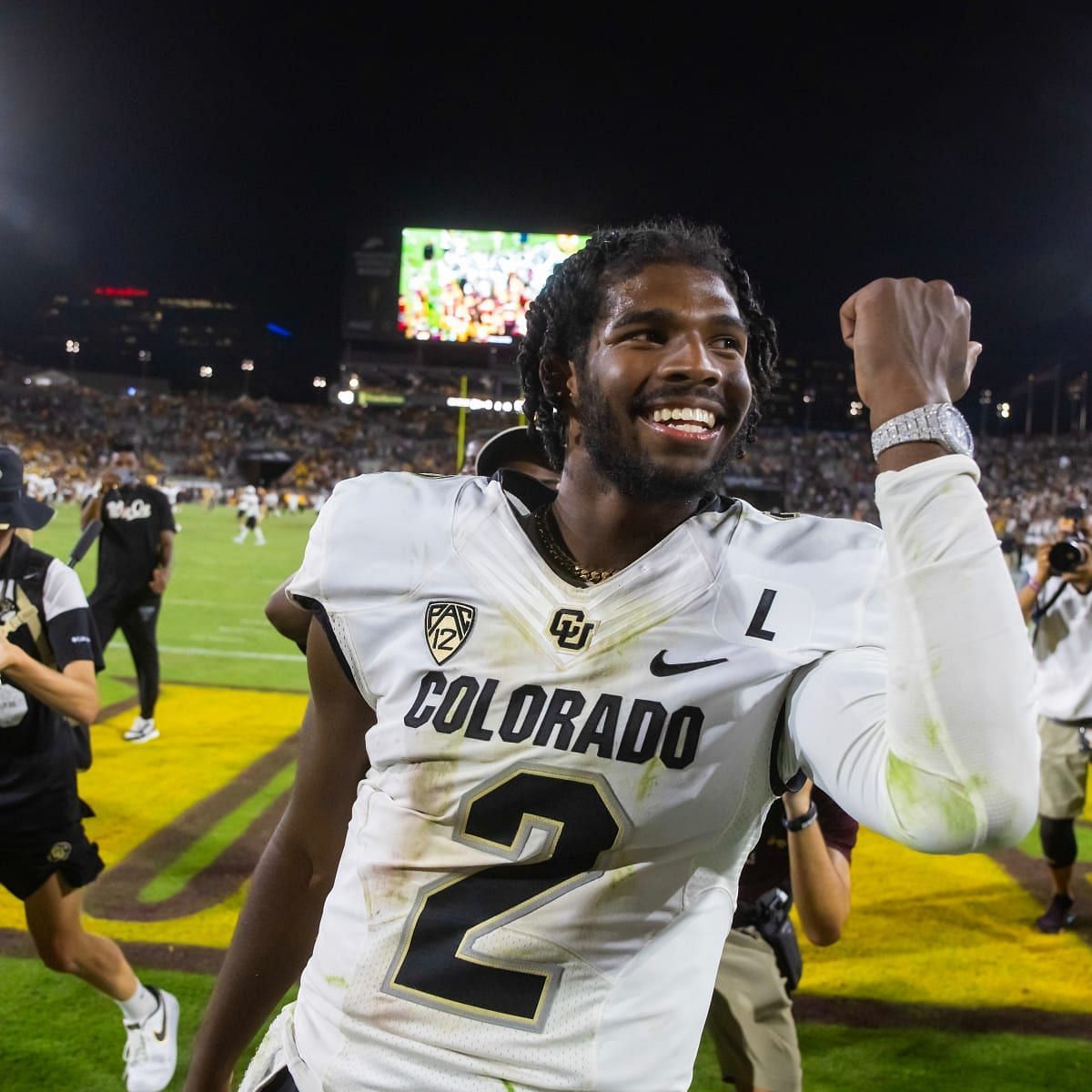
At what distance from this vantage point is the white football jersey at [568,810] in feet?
4.02

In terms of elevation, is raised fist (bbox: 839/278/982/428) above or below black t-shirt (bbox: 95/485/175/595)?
above

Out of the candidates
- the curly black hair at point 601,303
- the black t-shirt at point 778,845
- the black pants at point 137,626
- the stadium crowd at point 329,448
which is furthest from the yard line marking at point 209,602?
the stadium crowd at point 329,448

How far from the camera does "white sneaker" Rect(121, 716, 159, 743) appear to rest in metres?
6.32

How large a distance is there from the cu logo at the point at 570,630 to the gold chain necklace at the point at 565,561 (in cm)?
8

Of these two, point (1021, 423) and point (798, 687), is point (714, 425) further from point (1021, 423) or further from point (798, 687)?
point (1021, 423)

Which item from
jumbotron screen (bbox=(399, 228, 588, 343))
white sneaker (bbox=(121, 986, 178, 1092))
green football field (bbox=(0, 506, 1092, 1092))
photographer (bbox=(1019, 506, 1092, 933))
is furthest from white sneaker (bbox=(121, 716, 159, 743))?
jumbotron screen (bbox=(399, 228, 588, 343))

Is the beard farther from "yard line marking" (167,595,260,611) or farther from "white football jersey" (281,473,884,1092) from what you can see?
"yard line marking" (167,595,260,611)

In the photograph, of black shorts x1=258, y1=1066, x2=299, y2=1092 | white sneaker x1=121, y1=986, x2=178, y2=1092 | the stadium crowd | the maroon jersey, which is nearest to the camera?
black shorts x1=258, y1=1066, x2=299, y2=1092

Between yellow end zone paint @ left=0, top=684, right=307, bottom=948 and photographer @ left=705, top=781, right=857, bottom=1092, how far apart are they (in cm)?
219

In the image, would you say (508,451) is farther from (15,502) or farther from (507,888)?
(15,502)

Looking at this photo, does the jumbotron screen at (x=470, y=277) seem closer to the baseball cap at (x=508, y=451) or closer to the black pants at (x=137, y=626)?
the black pants at (x=137, y=626)

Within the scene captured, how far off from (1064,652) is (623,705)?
13.3 ft

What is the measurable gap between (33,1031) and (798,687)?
3.08 meters

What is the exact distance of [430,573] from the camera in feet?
4.68
